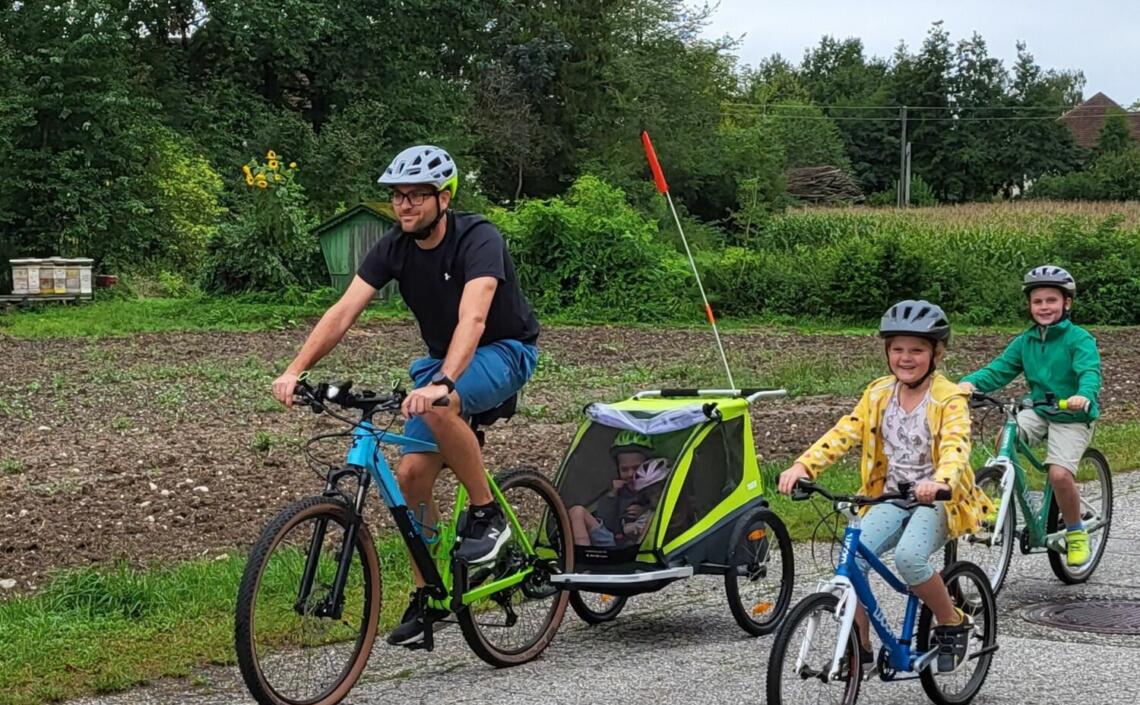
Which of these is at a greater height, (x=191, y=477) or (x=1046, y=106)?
(x=1046, y=106)

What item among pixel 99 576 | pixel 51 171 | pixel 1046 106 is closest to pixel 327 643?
pixel 99 576

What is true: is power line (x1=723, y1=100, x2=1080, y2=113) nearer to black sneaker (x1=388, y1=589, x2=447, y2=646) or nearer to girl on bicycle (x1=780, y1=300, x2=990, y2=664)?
girl on bicycle (x1=780, y1=300, x2=990, y2=664)

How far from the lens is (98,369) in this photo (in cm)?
1795

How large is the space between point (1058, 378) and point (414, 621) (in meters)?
3.68

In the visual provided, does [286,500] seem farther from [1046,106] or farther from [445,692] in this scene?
[1046,106]

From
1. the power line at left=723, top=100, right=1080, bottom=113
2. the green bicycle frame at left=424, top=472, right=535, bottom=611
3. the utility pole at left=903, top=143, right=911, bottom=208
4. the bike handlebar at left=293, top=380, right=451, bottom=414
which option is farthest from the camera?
the power line at left=723, top=100, right=1080, bottom=113

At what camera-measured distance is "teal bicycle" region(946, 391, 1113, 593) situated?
7.42 metres

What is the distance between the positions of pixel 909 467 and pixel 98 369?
14135 millimetres

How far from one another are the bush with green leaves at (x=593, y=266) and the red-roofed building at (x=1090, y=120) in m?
70.0

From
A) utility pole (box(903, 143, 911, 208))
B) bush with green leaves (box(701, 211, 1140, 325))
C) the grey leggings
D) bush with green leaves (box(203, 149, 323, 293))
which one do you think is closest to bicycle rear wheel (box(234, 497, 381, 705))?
the grey leggings

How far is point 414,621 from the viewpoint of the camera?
18.8ft

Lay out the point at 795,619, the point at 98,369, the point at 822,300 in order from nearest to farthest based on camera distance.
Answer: the point at 795,619
the point at 98,369
the point at 822,300

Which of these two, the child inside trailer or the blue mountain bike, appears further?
the child inside trailer

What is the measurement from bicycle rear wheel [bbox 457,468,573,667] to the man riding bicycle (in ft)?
0.73
